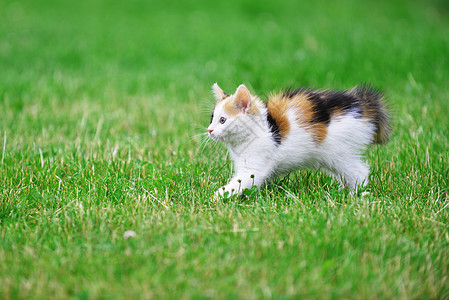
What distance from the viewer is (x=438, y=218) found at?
308 centimetres

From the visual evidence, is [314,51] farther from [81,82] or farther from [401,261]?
[401,261]

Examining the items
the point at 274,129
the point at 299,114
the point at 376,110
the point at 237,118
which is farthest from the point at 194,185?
the point at 376,110

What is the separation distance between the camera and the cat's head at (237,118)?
11.2ft

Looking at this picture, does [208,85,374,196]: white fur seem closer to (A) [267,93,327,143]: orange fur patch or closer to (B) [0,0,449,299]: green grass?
(A) [267,93,327,143]: orange fur patch

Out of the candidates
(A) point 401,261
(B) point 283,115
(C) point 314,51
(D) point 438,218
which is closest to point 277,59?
(C) point 314,51

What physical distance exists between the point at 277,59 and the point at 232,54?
0.95 metres

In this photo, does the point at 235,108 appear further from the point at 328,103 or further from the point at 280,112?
the point at 328,103

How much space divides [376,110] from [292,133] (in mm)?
748

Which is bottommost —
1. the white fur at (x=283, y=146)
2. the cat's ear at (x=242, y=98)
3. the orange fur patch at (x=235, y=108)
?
the white fur at (x=283, y=146)

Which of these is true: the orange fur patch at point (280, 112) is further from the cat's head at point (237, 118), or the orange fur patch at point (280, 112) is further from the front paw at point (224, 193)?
the front paw at point (224, 193)

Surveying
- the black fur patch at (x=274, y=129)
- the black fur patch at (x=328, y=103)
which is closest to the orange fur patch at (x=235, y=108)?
the black fur patch at (x=274, y=129)

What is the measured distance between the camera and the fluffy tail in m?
3.59

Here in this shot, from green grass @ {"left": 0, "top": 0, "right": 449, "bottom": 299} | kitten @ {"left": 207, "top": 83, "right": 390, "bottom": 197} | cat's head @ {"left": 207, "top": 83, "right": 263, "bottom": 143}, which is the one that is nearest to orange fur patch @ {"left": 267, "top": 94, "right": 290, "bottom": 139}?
kitten @ {"left": 207, "top": 83, "right": 390, "bottom": 197}

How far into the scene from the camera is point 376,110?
3.62 metres
